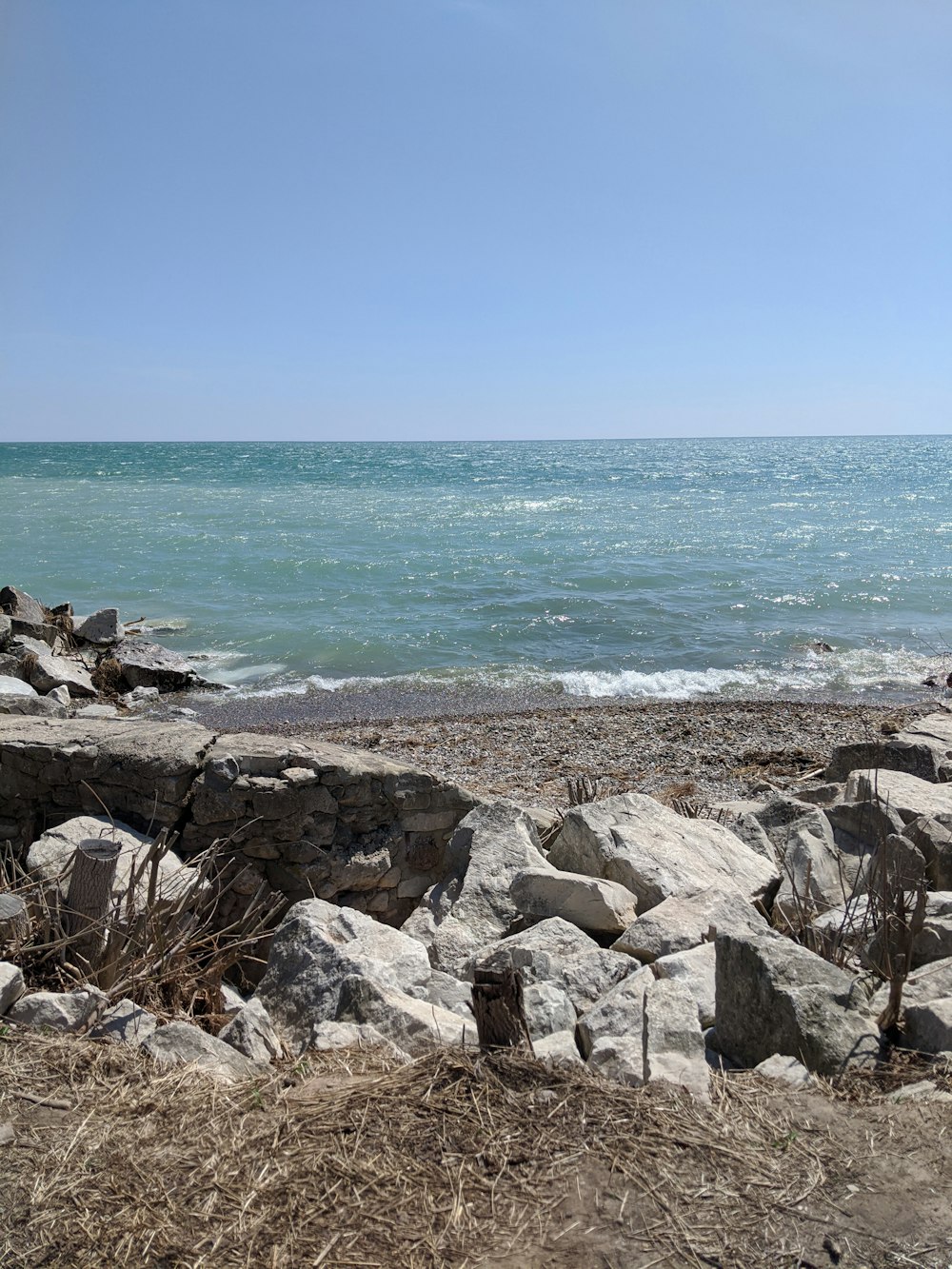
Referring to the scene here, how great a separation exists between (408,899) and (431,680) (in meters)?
8.53

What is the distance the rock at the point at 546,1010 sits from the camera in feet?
12.0

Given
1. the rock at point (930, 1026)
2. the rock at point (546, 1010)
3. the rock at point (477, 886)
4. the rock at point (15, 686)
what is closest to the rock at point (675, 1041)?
the rock at point (546, 1010)

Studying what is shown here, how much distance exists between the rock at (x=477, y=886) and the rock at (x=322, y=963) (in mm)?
379

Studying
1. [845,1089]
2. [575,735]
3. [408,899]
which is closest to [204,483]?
[575,735]

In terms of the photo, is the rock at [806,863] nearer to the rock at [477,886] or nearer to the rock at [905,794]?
the rock at [905,794]

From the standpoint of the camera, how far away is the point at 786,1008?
3445 mm

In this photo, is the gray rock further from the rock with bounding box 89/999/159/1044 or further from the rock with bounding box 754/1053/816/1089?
the rock with bounding box 754/1053/816/1089

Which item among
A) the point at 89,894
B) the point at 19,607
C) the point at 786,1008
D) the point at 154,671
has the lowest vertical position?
the point at 154,671

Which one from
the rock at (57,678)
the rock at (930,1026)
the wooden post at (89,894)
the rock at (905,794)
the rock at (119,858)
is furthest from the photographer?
the rock at (57,678)

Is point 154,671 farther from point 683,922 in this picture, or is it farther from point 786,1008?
point 786,1008

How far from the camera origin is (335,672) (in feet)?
48.9

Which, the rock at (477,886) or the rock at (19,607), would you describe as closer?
the rock at (477,886)

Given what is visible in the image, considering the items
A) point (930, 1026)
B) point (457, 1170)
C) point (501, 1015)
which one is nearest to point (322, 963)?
point (501, 1015)

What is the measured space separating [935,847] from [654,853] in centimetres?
162
